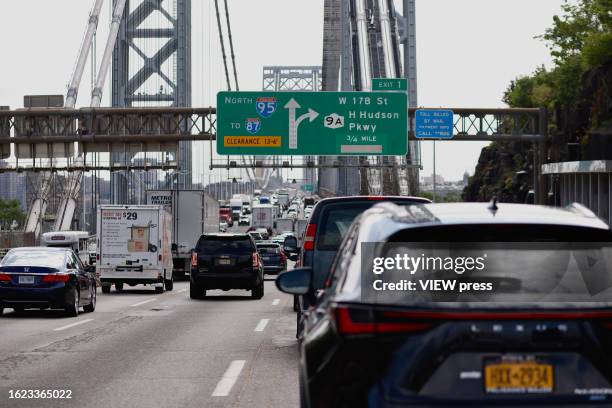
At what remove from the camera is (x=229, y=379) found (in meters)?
12.3

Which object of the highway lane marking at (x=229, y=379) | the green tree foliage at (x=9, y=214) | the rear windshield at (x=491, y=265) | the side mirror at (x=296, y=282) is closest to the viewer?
the rear windshield at (x=491, y=265)

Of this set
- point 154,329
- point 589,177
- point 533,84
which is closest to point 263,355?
point 154,329

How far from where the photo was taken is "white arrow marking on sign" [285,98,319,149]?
5134 cm

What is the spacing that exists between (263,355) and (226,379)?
2696mm

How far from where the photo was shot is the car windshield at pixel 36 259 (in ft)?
77.0

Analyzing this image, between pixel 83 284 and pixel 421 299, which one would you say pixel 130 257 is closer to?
pixel 83 284

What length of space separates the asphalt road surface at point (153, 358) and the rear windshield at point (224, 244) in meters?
6.76

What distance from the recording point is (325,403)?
5.32m

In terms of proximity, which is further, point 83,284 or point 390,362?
point 83,284

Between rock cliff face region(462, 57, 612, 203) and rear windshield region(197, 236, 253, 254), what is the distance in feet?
51.6

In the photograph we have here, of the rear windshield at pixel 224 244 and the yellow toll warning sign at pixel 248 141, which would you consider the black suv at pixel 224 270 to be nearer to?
the rear windshield at pixel 224 244

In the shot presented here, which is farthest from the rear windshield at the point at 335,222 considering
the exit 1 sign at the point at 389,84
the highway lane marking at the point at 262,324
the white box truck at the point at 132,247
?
the exit 1 sign at the point at 389,84

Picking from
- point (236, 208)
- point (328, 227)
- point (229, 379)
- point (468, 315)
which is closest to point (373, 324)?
point (468, 315)

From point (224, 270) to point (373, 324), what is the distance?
26398 mm
